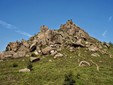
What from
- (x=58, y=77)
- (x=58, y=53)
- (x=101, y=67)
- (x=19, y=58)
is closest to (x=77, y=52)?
(x=58, y=53)

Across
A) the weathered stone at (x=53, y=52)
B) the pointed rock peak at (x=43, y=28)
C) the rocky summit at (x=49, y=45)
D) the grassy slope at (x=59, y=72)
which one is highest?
the pointed rock peak at (x=43, y=28)

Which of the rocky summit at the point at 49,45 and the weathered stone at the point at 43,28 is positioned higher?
the weathered stone at the point at 43,28

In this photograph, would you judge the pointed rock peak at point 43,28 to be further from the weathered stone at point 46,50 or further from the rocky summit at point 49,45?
the weathered stone at point 46,50

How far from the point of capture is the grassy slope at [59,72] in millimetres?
57809

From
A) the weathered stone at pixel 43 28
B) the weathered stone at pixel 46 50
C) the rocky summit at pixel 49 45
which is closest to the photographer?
the weathered stone at pixel 46 50

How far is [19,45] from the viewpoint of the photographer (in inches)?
4222

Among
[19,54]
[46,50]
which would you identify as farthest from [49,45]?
[19,54]

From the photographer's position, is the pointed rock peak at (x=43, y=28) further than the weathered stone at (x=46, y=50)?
Yes

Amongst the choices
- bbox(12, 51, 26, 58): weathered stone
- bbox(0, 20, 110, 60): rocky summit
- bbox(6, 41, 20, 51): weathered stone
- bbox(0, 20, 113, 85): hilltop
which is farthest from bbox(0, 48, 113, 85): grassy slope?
bbox(6, 41, 20, 51): weathered stone

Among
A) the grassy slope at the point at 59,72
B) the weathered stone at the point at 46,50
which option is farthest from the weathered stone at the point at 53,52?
the grassy slope at the point at 59,72

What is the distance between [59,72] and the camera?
213ft

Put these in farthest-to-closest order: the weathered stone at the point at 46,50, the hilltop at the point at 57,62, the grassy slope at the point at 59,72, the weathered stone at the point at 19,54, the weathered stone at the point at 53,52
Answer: the weathered stone at the point at 19,54 < the weathered stone at the point at 46,50 < the weathered stone at the point at 53,52 < the hilltop at the point at 57,62 < the grassy slope at the point at 59,72

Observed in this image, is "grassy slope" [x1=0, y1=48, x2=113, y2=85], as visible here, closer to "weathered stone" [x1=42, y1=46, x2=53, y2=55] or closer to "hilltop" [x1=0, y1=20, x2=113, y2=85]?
"hilltop" [x1=0, y1=20, x2=113, y2=85]

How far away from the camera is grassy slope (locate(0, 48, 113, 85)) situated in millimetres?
57809
